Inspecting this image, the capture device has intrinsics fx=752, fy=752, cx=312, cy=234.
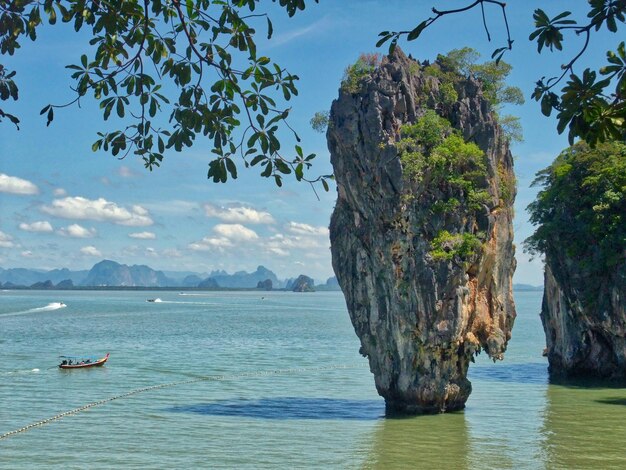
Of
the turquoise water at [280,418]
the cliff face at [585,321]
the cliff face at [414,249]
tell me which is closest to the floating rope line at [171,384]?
the turquoise water at [280,418]

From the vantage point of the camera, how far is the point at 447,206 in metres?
28.8

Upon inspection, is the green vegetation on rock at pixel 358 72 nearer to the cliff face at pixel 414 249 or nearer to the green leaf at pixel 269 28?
the cliff face at pixel 414 249

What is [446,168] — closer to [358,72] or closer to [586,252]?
[358,72]

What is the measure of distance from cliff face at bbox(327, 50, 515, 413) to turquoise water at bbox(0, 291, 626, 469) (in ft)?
7.59

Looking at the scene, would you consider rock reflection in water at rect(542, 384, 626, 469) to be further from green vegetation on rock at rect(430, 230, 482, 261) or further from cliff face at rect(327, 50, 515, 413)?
green vegetation on rock at rect(430, 230, 482, 261)

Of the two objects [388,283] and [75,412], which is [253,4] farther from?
[75,412]

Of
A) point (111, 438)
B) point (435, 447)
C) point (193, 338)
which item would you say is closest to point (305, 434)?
point (435, 447)

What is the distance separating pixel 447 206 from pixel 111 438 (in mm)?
15022

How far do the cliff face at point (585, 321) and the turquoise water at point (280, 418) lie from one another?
2354 millimetres

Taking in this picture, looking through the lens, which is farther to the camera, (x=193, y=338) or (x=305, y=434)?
(x=193, y=338)

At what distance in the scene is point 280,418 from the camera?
3066cm

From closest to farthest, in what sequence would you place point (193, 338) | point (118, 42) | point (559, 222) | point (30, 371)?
1. point (118, 42)
2. point (559, 222)
3. point (30, 371)
4. point (193, 338)

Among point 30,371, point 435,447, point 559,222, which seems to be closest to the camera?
point 435,447

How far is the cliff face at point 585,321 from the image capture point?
127 ft
